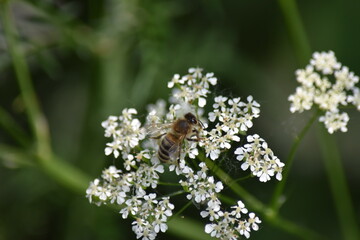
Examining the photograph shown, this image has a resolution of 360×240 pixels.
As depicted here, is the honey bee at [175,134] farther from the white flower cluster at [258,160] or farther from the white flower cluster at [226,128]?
the white flower cluster at [258,160]

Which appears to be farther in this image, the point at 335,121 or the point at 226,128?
the point at 335,121

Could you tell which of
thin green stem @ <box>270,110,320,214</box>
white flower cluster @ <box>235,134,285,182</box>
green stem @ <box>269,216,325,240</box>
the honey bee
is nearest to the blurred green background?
green stem @ <box>269,216,325,240</box>

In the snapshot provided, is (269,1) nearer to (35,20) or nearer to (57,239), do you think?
(35,20)

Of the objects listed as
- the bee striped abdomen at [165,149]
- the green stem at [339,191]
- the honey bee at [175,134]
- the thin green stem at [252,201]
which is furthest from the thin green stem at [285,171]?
the green stem at [339,191]

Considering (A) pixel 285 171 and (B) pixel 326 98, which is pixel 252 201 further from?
(B) pixel 326 98

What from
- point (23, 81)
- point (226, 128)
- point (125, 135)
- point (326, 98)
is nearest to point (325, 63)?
point (326, 98)

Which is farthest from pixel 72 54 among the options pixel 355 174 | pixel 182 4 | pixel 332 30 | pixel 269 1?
pixel 355 174
